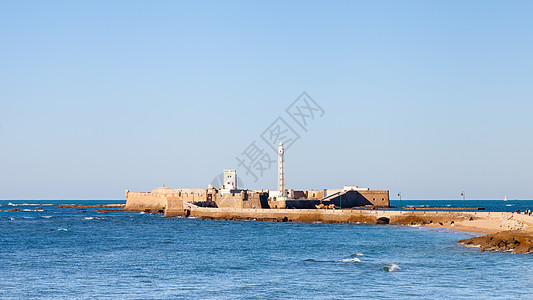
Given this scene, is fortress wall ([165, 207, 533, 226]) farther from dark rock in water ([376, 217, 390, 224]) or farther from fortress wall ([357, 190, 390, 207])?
fortress wall ([357, 190, 390, 207])

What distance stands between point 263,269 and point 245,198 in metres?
79.8

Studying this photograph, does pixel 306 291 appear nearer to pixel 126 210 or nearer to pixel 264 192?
pixel 264 192

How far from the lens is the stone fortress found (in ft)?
395

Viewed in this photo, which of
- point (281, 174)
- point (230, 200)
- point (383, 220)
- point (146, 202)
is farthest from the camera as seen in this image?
point (146, 202)

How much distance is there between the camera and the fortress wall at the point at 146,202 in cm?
14362

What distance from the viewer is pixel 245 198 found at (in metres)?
120

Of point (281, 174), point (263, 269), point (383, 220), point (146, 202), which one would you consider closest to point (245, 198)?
point (281, 174)

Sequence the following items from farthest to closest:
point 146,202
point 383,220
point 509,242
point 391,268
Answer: point 146,202
point 383,220
point 509,242
point 391,268

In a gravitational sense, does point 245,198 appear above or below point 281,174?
below

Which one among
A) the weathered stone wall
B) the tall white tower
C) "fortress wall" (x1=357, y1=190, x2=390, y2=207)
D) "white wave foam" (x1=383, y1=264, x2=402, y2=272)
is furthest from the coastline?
"fortress wall" (x1=357, y1=190, x2=390, y2=207)

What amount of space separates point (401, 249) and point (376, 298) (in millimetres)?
21911

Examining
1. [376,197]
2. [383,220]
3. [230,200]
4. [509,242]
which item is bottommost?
[509,242]

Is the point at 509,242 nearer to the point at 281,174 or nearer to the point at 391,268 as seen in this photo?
the point at 391,268

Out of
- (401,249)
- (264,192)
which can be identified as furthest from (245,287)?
(264,192)
